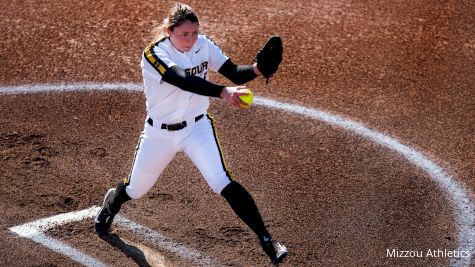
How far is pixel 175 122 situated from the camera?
18.2ft

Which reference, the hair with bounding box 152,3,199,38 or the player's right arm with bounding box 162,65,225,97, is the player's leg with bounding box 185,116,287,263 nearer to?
the player's right arm with bounding box 162,65,225,97

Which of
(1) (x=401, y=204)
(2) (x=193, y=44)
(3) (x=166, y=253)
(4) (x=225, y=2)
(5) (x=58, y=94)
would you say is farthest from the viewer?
(4) (x=225, y=2)

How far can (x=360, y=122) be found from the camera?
7.70m

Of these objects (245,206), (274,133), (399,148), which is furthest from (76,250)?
(399,148)

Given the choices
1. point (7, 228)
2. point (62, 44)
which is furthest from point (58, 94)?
point (7, 228)

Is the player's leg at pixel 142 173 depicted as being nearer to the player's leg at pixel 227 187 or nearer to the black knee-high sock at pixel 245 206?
the player's leg at pixel 227 187

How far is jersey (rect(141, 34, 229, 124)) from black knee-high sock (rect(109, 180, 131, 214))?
2.17 ft

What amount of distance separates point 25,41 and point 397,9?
458cm

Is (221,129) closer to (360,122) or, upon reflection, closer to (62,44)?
(360,122)

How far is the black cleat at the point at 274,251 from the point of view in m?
5.26

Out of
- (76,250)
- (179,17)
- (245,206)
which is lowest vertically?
(76,250)

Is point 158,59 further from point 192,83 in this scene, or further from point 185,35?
point 192,83

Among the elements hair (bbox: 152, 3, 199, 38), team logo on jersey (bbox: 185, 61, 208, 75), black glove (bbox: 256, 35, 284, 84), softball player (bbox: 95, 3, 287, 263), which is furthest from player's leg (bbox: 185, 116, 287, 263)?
hair (bbox: 152, 3, 199, 38)

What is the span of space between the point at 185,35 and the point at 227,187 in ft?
3.64
